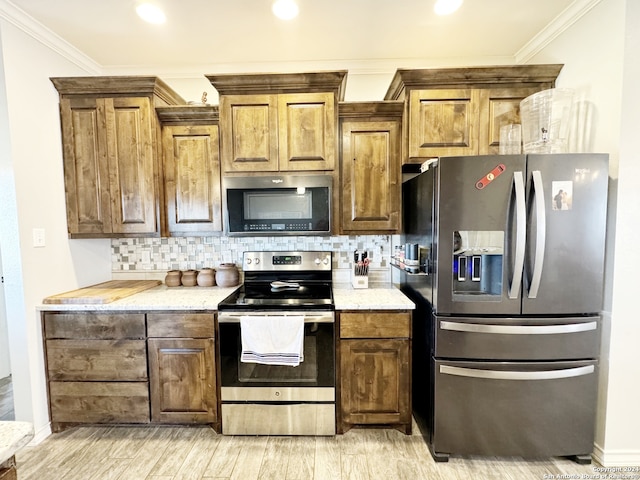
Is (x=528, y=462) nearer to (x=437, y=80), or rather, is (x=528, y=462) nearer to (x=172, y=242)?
(x=437, y=80)

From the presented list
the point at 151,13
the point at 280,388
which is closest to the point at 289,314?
the point at 280,388

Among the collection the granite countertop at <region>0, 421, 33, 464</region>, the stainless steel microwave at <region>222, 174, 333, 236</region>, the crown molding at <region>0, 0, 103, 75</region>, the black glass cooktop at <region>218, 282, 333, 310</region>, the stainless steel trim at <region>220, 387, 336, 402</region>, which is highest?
the crown molding at <region>0, 0, 103, 75</region>

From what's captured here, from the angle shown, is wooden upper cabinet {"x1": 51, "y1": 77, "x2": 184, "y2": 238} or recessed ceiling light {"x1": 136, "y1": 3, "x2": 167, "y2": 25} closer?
recessed ceiling light {"x1": 136, "y1": 3, "x2": 167, "y2": 25}

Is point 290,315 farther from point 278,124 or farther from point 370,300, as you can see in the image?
point 278,124

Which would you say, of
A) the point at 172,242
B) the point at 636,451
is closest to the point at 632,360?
the point at 636,451

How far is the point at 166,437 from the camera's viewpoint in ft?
6.78

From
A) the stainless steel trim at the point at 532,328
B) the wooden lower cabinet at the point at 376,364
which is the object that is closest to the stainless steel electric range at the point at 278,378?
the wooden lower cabinet at the point at 376,364

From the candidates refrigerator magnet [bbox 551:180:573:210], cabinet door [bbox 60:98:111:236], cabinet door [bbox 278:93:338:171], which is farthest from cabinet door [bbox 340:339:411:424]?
cabinet door [bbox 60:98:111:236]

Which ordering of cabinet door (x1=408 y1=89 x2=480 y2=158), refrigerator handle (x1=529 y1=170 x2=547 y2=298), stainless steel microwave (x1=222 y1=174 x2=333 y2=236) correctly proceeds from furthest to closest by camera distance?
1. stainless steel microwave (x1=222 y1=174 x2=333 y2=236)
2. cabinet door (x1=408 y1=89 x2=480 y2=158)
3. refrigerator handle (x1=529 y1=170 x2=547 y2=298)

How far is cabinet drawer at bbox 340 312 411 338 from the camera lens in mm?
1985

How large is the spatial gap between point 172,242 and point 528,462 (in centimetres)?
307

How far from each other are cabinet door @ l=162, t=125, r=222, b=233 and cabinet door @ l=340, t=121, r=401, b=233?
1.01m

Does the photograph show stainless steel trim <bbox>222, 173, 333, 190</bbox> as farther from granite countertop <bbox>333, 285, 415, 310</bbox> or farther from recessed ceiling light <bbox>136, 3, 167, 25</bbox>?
recessed ceiling light <bbox>136, 3, 167, 25</bbox>

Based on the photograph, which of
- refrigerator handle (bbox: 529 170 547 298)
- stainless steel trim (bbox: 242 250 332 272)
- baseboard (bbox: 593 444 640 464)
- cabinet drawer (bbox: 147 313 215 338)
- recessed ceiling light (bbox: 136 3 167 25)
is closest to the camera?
refrigerator handle (bbox: 529 170 547 298)
